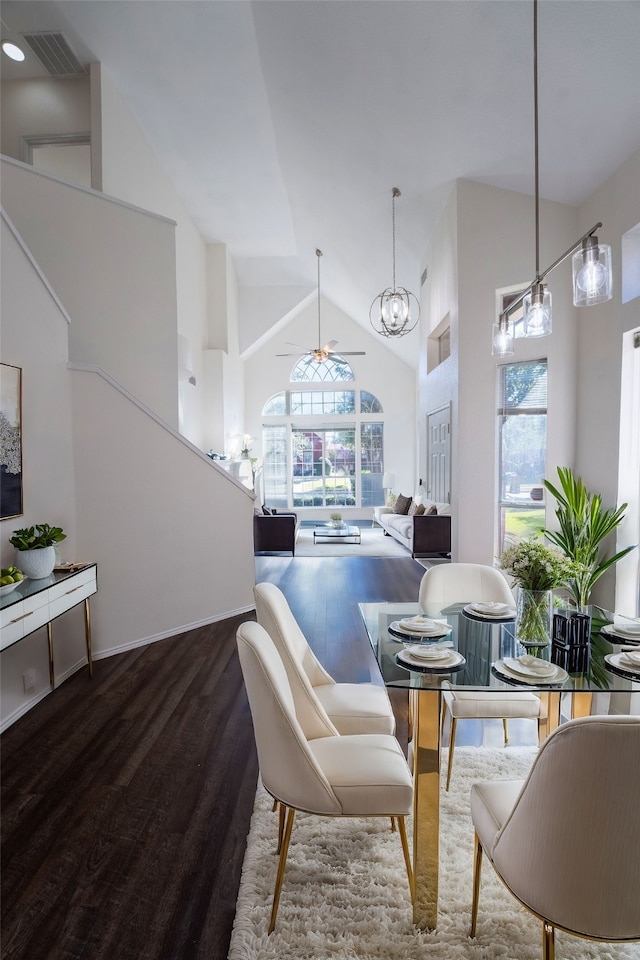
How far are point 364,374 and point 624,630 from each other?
9.84 m

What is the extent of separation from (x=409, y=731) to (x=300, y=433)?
30.7ft

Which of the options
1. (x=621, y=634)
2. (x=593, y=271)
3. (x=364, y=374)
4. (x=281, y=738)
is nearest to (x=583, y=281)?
(x=593, y=271)

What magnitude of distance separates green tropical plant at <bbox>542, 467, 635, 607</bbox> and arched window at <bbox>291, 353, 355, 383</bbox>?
25.4 ft

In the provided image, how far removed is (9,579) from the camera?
2.55 meters

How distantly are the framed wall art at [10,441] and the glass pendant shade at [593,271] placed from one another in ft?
9.18

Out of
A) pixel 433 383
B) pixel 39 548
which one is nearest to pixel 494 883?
pixel 39 548

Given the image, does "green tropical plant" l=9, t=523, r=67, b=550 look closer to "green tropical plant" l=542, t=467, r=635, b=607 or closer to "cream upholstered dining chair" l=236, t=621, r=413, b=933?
"cream upholstered dining chair" l=236, t=621, r=413, b=933

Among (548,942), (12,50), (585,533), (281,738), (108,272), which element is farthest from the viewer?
(12,50)

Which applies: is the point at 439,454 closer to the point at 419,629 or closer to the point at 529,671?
the point at 419,629

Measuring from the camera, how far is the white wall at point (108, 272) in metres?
4.50

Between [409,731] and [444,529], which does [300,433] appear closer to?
[444,529]

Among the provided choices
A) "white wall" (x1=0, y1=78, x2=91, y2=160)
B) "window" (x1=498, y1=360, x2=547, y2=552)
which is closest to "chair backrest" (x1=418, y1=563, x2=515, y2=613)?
"window" (x1=498, y1=360, x2=547, y2=552)

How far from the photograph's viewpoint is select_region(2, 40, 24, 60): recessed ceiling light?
5125 millimetres

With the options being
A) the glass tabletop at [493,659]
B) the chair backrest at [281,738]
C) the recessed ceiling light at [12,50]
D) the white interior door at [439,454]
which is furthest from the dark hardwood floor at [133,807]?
the recessed ceiling light at [12,50]
